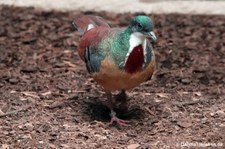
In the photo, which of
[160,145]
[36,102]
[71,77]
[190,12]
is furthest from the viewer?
[190,12]

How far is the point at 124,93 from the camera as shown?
16.9ft

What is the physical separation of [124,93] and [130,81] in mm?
525

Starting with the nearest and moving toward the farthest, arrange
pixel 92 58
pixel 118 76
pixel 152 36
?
1. pixel 152 36
2. pixel 118 76
3. pixel 92 58

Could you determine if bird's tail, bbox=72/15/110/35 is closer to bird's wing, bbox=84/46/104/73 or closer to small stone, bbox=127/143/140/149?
bird's wing, bbox=84/46/104/73

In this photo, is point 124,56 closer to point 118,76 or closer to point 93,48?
point 118,76

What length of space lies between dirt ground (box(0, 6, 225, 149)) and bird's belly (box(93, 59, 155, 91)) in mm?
338

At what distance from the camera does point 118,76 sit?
4613 mm

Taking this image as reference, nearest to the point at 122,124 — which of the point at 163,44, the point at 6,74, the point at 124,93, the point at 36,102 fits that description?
the point at 124,93

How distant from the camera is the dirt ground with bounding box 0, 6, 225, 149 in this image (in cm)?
466

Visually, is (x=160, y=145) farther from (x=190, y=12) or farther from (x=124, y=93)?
(x=190, y=12)

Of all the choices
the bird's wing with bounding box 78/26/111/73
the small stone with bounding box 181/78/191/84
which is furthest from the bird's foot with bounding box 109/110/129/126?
the small stone with bounding box 181/78/191/84

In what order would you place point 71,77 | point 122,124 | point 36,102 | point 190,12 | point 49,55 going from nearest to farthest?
1. point 122,124
2. point 36,102
3. point 71,77
4. point 49,55
5. point 190,12

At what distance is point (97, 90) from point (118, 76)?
0.95m

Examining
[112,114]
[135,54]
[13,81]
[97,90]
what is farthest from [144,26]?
[13,81]
